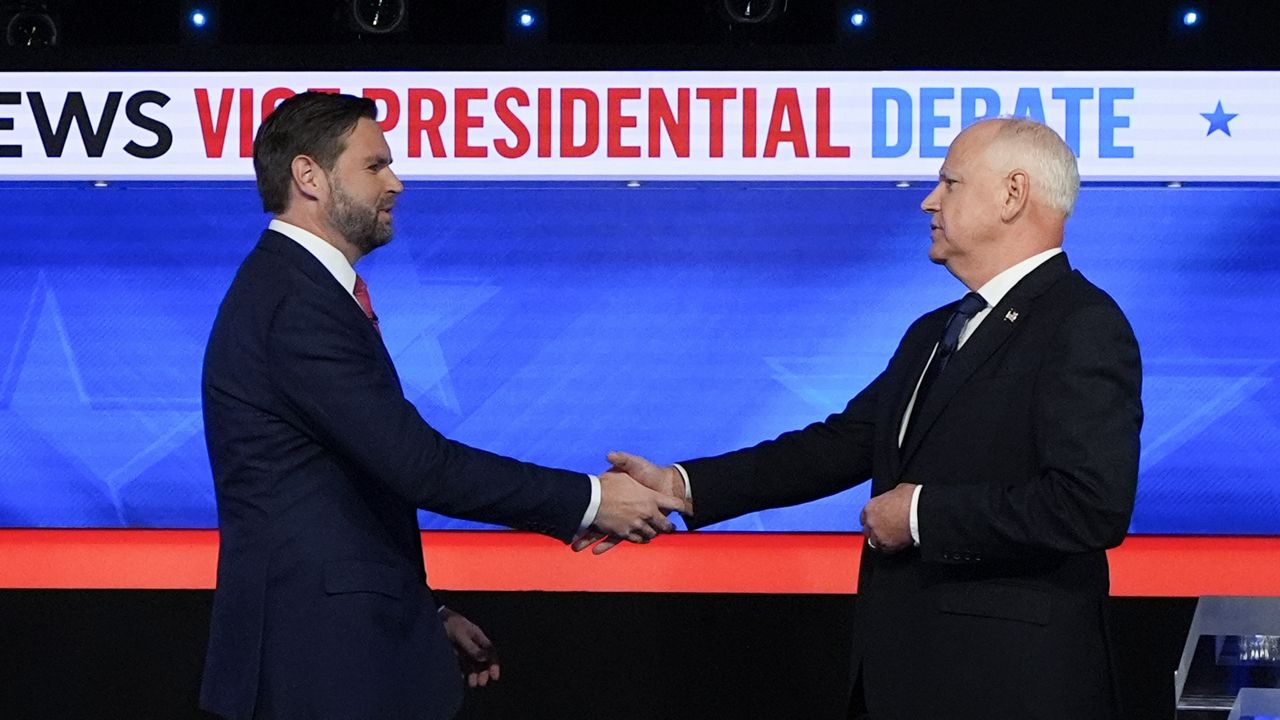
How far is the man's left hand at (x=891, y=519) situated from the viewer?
2051 millimetres

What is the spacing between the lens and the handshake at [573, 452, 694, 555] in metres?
2.51

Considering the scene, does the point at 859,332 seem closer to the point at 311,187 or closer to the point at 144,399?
the point at 144,399

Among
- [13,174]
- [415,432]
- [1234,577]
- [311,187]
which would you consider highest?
[13,174]

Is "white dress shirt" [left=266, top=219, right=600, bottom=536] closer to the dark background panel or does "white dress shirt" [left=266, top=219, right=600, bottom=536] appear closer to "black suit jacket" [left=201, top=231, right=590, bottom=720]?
"black suit jacket" [left=201, top=231, right=590, bottom=720]

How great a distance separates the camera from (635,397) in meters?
5.57

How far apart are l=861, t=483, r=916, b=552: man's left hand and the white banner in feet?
9.69

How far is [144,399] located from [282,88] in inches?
53.7

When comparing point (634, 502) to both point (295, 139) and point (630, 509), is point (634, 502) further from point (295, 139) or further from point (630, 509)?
point (295, 139)

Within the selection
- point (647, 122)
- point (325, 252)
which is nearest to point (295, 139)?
point (325, 252)

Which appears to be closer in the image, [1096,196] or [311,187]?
[311,187]

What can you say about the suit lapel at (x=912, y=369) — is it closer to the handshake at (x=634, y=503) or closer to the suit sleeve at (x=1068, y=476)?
the suit sleeve at (x=1068, y=476)

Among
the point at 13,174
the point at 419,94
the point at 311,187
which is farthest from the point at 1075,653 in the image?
the point at 13,174
